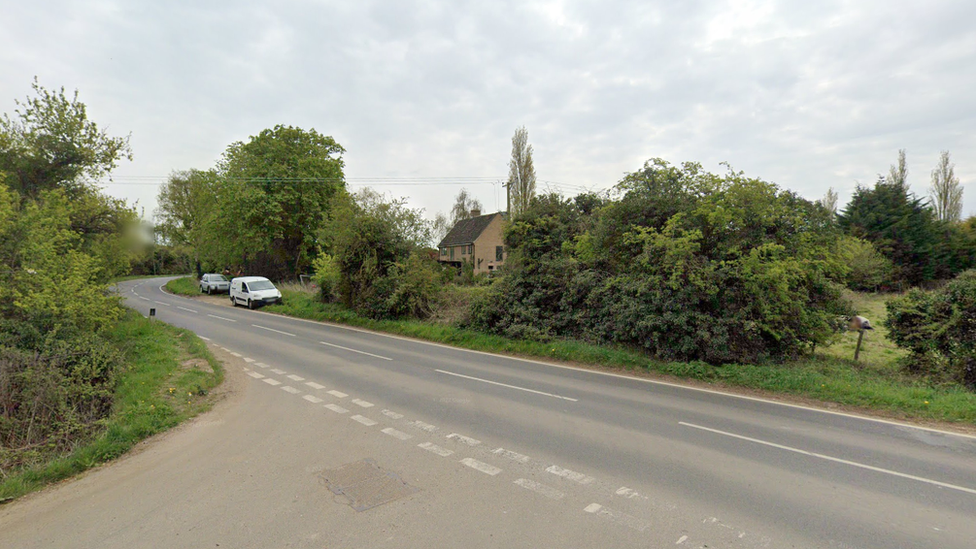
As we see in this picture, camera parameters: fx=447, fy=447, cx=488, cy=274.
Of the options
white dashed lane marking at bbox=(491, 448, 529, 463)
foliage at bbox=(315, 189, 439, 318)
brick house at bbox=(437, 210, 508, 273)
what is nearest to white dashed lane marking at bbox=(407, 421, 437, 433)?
white dashed lane marking at bbox=(491, 448, 529, 463)

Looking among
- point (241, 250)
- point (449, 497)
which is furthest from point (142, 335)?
point (241, 250)

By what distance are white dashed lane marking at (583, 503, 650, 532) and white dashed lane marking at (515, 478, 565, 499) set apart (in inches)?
14.4

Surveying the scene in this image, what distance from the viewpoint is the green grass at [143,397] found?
18.7ft

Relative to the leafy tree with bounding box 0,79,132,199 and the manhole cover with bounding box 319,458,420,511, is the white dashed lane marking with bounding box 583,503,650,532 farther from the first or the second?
the leafy tree with bounding box 0,79,132,199

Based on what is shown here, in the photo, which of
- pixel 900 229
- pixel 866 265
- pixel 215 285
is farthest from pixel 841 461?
pixel 215 285

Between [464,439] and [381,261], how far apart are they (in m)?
15.5

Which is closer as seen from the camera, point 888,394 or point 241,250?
point 888,394

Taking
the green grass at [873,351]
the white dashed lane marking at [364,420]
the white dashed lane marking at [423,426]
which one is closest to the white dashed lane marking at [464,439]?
the white dashed lane marking at [423,426]

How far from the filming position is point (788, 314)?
10672 mm

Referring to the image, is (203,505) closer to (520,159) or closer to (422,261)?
(422,261)

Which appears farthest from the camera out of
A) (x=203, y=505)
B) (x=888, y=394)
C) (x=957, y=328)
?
(x=957, y=328)

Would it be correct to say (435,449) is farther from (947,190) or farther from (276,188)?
(947,190)

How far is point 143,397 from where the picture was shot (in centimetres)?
826

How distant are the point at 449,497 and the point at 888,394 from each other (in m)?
8.19
